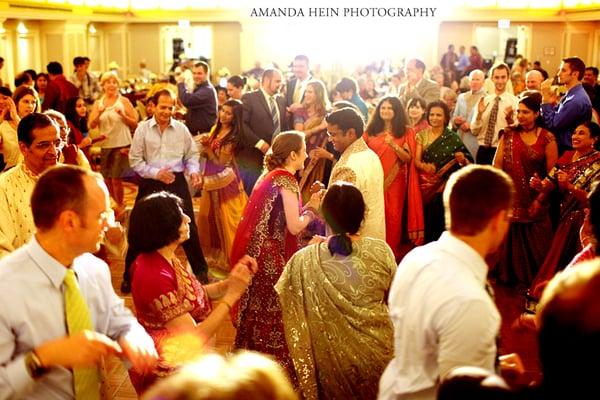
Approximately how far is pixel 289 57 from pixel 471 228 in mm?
18044

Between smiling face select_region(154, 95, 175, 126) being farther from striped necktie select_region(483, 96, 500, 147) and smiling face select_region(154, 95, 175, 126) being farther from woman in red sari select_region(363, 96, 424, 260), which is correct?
striped necktie select_region(483, 96, 500, 147)

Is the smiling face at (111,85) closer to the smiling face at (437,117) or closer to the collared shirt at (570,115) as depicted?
the smiling face at (437,117)

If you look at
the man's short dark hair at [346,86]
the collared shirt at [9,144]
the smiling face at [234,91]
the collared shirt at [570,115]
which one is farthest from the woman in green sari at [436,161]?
the collared shirt at [9,144]

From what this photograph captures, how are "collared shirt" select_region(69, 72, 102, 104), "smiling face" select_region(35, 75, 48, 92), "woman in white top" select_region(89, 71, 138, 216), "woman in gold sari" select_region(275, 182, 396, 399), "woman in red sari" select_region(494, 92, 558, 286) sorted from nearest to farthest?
"woman in gold sari" select_region(275, 182, 396, 399), "woman in red sari" select_region(494, 92, 558, 286), "woman in white top" select_region(89, 71, 138, 216), "smiling face" select_region(35, 75, 48, 92), "collared shirt" select_region(69, 72, 102, 104)

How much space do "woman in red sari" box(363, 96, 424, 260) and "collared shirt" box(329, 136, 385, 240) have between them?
2.51 feet

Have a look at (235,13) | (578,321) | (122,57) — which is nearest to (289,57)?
(235,13)

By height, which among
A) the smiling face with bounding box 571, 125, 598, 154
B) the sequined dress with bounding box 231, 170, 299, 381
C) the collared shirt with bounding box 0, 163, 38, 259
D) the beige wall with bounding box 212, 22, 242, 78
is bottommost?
the sequined dress with bounding box 231, 170, 299, 381

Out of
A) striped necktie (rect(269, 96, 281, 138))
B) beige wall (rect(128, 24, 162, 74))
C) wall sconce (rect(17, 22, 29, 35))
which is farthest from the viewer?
beige wall (rect(128, 24, 162, 74))

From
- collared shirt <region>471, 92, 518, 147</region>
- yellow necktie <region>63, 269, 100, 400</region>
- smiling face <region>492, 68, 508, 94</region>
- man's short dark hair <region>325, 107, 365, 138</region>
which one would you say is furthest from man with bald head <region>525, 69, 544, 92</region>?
yellow necktie <region>63, 269, 100, 400</region>

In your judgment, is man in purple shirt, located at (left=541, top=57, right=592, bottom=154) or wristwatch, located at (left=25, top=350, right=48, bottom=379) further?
man in purple shirt, located at (left=541, top=57, right=592, bottom=154)

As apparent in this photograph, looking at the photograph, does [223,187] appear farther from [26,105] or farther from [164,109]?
[26,105]

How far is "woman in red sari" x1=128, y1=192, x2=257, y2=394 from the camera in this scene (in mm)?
2496

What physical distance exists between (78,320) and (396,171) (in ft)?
10.8

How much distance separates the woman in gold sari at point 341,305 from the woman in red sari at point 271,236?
683mm
